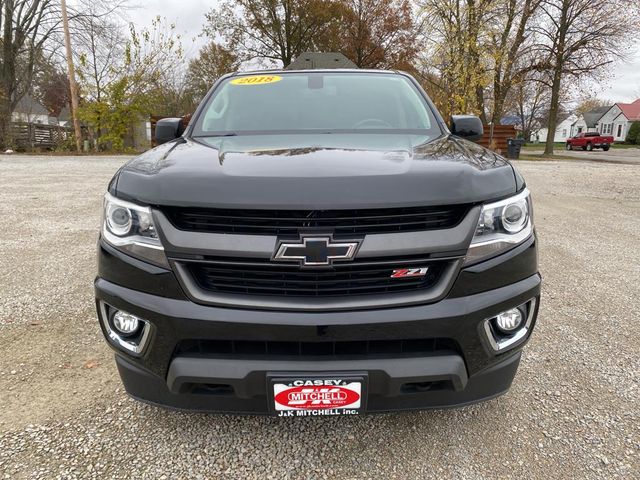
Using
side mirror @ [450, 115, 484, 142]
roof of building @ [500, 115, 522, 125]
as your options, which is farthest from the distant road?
roof of building @ [500, 115, 522, 125]

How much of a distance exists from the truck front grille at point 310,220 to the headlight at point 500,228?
11 centimetres

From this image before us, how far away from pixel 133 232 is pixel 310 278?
708 mm

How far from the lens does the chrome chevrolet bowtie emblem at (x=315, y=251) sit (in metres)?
1.54

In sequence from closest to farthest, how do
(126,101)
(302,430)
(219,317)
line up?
(219,317)
(302,430)
(126,101)

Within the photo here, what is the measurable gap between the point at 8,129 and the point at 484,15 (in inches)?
885

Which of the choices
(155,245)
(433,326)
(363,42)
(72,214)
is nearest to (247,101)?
(155,245)

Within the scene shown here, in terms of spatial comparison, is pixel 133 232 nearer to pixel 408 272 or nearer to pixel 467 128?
pixel 408 272

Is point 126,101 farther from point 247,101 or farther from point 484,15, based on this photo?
point 247,101

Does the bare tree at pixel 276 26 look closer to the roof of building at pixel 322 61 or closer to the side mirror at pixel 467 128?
the roof of building at pixel 322 61

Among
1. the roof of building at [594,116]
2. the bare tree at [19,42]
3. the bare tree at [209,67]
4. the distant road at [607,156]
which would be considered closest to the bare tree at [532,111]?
the roof of building at [594,116]

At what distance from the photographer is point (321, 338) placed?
1.55 meters

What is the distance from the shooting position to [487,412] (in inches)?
85.7

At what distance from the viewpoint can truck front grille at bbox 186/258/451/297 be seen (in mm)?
1575

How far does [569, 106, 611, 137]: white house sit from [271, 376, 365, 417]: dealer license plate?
3374 inches
